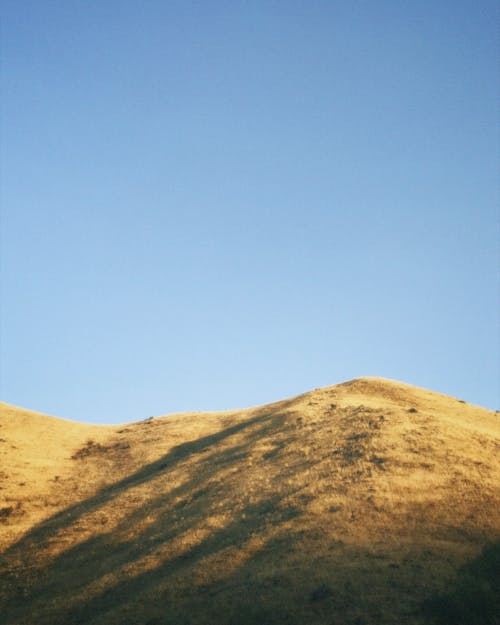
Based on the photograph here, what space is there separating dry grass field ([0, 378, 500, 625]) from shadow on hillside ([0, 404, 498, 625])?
0.10 m

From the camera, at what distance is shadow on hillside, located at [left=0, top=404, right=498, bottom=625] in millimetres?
18781

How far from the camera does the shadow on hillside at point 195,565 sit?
1878cm

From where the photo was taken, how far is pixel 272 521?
28.1 meters

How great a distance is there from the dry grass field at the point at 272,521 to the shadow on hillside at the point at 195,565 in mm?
103

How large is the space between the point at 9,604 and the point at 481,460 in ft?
104

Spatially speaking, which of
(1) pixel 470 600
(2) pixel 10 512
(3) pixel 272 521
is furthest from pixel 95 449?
(1) pixel 470 600

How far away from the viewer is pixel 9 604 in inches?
1008

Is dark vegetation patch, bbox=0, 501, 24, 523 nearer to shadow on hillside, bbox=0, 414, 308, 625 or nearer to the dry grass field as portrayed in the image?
the dry grass field

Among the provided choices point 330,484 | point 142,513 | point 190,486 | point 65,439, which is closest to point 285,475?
point 330,484

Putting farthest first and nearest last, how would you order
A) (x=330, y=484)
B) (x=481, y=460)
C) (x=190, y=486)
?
(x=190, y=486) → (x=481, y=460) → (x=330, y=484)

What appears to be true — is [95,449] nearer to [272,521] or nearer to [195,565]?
[272,521]

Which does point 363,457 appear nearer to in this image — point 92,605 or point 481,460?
point 481,460

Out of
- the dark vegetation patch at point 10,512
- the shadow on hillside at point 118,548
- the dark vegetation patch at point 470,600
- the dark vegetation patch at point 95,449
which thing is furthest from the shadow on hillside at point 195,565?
the dark vegetation patch at point 95,449

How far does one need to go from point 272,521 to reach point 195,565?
18.4ft
